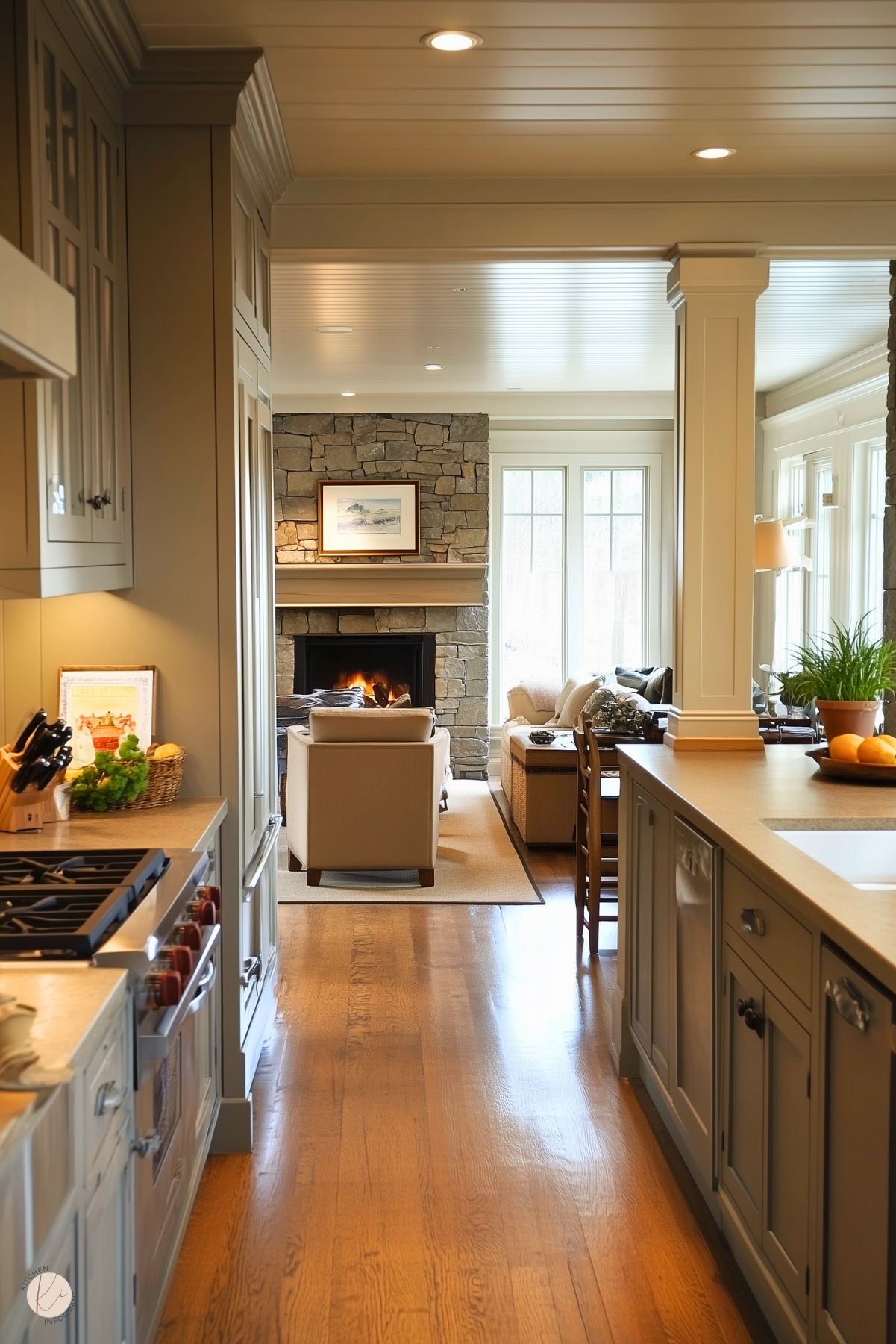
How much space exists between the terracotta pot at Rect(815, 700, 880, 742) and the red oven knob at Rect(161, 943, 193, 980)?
213cm

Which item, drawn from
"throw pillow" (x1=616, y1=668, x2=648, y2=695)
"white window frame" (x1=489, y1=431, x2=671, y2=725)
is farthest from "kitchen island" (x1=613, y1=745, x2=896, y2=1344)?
"white window frame" (x1=489, y1=431, x2=671, y2=725)

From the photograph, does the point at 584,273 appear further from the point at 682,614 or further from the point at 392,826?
the point at 392,826

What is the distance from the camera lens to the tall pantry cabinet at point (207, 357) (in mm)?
3115

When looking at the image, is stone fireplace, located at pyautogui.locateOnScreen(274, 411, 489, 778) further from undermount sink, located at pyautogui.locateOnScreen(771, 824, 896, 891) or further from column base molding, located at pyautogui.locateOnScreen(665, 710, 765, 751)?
undermount sink, located at pyautogui.locateOnScreen(771, 824, 896, 891)

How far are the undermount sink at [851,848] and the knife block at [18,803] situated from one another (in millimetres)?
1646

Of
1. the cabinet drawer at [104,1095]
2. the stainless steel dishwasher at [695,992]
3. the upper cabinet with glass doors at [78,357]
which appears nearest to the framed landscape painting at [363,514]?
the upper cabinet with glass doors at [78,357]

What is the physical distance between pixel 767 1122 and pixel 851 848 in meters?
0.69

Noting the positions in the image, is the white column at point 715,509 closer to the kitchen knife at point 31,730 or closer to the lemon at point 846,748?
the lemon at point 846,748

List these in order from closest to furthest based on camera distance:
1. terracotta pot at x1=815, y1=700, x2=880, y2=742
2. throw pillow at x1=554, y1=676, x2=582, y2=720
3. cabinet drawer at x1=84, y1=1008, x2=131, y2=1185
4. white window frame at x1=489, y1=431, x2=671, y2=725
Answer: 1. cabinet drawer at x1=84, y1=1008, x2=131, y2=1185
2. terracotta pot at x1=815, y1=700, x2=880, y2=742
3. throw pillow at x1=554, y1=676, x2=582, y2=720
4. white window frame at x1=489, y1=431, x2=671, y2=725

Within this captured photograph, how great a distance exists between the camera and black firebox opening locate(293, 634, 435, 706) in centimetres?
989

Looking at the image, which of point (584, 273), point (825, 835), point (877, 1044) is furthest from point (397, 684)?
point (877, 1044)

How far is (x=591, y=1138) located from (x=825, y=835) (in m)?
1.20

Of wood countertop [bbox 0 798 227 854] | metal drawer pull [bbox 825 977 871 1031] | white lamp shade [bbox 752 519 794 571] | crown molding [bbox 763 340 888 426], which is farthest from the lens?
crown molding [bbox 763 340 888 426]

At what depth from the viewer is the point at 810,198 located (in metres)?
4.10
